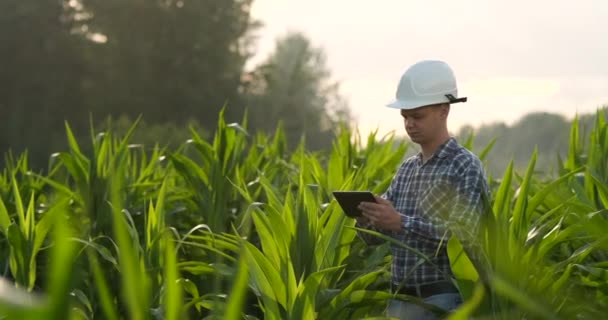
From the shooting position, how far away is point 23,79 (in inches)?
1490

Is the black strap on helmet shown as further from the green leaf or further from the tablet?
the green leaf

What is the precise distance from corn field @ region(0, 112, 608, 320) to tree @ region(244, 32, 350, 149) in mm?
28125

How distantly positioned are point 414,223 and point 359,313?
0.38m

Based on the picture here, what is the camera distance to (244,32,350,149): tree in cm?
4634

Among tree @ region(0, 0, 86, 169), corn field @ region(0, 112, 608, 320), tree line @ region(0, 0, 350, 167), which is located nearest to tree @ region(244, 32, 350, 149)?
tree line @ region(0, 0, 350, 167)

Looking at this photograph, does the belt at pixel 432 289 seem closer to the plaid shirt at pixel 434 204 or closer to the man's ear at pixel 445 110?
the plaid shirt at pixel 434 204

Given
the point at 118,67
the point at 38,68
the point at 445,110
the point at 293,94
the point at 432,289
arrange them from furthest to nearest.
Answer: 1. the point at 293,94
2. the point at 118,67
3. the point at 38,68
4. the point at 445,110
5. the point at 432,289

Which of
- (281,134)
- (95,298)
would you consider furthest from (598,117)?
(281,134)

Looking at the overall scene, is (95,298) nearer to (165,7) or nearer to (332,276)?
(332,276)

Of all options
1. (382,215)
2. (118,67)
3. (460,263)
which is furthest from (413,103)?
(118,67)

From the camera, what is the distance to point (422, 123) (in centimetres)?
399

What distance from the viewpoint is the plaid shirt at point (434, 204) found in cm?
379

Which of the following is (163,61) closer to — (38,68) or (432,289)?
(38,68)

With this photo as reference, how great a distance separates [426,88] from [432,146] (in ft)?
0.71
